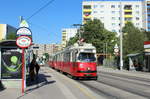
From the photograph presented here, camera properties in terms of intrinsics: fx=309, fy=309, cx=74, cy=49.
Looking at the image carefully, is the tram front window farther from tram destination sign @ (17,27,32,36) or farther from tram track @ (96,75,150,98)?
tram destination sign @ (17,27,32,36)

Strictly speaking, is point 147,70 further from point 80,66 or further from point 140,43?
point 140,43

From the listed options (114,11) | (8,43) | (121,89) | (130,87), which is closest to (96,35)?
(114,11)

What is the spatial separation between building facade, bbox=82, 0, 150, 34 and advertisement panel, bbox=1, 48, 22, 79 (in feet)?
347

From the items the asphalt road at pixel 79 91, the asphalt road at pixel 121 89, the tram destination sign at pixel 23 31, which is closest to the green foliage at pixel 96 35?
the asphalt road at pixel 121 89

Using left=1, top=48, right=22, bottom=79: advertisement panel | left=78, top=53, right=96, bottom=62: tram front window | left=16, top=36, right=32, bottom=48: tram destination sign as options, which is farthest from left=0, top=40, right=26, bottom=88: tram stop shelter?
left=78, top=53, right=96, bottom=62: tram front window

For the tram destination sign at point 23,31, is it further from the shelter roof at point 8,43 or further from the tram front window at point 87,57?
the tram front window at point 87,57

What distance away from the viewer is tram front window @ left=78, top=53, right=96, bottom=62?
2519 cm

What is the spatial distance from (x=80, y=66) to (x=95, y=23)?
67.4 m

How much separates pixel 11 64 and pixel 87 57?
30.0ft

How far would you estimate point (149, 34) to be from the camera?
10356 cm

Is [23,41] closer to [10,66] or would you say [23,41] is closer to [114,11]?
[10,66]

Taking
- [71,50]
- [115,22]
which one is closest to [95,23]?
[115,22]

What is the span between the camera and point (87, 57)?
2538cm

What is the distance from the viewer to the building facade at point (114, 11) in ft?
409
